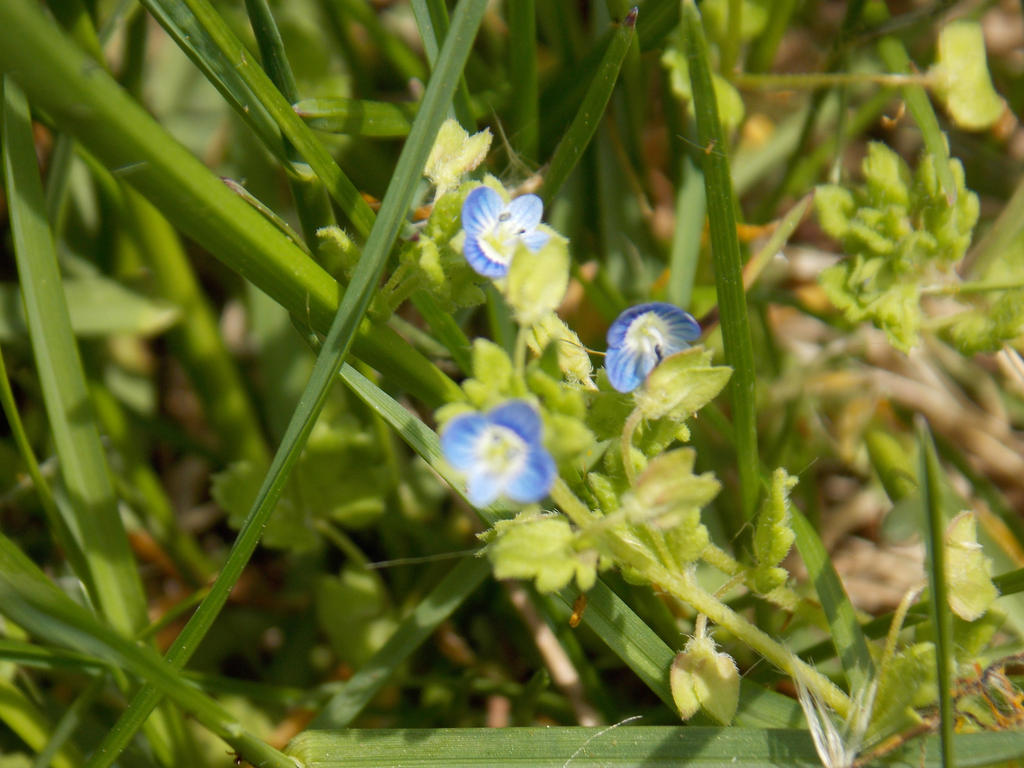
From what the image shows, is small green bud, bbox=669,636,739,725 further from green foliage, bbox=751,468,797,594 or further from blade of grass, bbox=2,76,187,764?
blade of grass, bbox=2,76,187,764

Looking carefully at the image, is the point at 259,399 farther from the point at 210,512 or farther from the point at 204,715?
the point at 204,715

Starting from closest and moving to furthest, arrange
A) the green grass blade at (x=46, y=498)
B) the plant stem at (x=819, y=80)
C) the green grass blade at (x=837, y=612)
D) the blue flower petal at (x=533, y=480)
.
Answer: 1. the blue flower petal at (x=533, y=480)
2. the green grass blade at (x=837, y=612)
3. the green grass blade at (x=46, y=498)
4. the plant stem at (x=819, y=80)

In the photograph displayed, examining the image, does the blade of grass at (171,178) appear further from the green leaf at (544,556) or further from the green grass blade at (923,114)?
the green grass blade at (923,114)

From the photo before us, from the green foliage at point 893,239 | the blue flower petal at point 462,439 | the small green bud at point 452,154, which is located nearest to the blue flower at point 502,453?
the blue flower petal at point 462,439

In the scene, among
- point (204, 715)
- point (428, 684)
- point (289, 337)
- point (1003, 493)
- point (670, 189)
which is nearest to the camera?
point (204, 715)

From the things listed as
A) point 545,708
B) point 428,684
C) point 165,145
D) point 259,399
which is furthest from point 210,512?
point 165,145

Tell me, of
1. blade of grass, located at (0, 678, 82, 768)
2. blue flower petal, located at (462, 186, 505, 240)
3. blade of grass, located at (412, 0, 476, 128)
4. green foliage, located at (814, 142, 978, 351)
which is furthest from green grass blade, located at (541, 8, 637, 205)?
→ blade of grass, located at (0, 678, 82, 768)

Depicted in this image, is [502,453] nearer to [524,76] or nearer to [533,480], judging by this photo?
[533,480]
